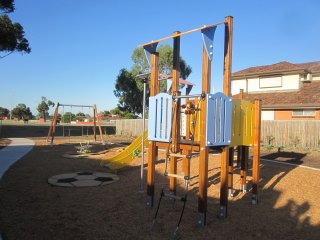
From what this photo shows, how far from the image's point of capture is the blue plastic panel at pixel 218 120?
16.1 feet

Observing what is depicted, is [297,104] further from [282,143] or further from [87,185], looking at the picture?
[87,185]

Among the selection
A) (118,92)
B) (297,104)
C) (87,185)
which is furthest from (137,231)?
(118,92)

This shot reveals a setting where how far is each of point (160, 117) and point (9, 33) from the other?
1548cm

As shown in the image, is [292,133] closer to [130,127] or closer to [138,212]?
[138,212]

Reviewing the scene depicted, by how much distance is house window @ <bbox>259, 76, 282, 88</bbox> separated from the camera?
81.5 ft

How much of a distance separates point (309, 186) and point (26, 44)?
17.4 metres

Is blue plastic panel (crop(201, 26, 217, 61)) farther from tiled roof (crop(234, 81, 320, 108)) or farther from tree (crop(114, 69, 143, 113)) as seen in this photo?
tree (crop(114, 69, 143, 113))

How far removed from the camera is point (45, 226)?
15.6 ft

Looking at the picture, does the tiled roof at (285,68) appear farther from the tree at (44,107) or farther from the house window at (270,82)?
the tree at (44,107)

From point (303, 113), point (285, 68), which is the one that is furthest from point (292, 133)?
point (285, 68)

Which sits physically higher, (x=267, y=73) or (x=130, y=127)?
(x=267, y=73)

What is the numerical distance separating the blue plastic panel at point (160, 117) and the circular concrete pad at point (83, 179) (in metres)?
2.76

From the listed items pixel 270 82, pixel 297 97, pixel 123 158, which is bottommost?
pixel 123 158

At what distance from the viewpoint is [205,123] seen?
487 centimetres
